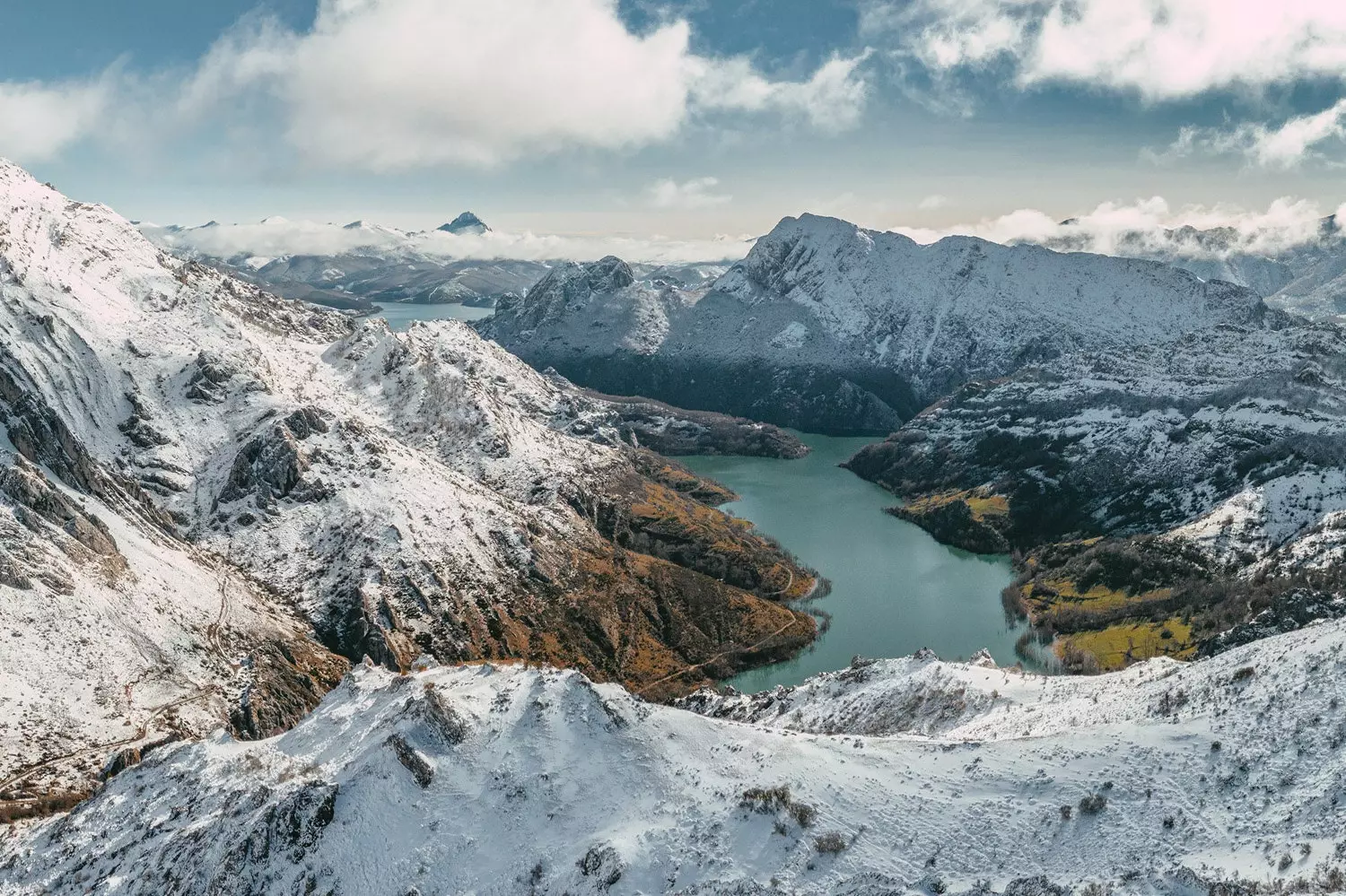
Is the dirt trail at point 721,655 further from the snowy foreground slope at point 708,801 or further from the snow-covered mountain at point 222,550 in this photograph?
the snowy foreground slope at point 708,801

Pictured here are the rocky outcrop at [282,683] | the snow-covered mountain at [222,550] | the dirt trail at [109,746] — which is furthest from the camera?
the rocky outcrop at [282,683]

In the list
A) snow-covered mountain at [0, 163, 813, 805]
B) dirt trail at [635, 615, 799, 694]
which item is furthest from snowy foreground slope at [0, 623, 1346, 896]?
dirt trail at [635, 615, 799, 694]

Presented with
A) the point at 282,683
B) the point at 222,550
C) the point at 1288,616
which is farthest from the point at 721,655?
the point at 1288,616

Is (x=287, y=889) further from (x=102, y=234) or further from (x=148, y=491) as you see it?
(x=102, y=234)

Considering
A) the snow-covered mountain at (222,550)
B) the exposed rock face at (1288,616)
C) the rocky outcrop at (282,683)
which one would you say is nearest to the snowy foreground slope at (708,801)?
the snow-covered mountain at (222,550)

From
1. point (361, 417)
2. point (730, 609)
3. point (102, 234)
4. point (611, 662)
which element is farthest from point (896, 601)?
point (102, 234)

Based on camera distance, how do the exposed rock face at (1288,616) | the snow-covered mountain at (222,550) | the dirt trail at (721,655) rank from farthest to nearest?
the dirt trail at (721,655) < the snow-covered mountain at (222,550) < the exposed rock face at (1288,616)
